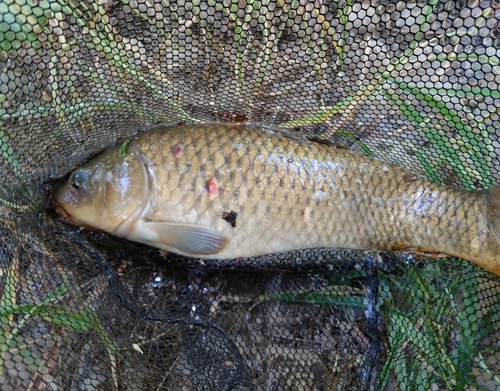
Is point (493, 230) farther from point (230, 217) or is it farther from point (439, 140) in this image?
point (230, 217)

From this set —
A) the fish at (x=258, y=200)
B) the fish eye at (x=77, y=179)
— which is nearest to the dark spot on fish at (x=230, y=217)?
the fish at (x=258, y=200)

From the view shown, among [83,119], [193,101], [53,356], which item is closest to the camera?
[53,356]

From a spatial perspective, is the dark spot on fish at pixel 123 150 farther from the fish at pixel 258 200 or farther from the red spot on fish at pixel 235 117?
the red spot on fish at pixel 235 117

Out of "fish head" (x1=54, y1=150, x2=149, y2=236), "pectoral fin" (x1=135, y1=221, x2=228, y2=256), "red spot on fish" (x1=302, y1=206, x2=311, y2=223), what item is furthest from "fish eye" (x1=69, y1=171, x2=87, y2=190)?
"red spot on fish" (x1=302, y1=206, x2=311, y2=223)

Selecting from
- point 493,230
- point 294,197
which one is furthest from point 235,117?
point 493,230

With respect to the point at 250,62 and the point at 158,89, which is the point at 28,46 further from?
the point at 250,62

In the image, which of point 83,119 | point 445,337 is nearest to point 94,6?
point 83,119
